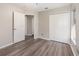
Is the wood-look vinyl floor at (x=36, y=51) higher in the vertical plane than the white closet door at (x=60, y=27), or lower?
lower

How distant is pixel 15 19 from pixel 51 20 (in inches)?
93.8

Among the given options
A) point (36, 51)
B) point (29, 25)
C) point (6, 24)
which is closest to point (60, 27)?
point (36, 51)

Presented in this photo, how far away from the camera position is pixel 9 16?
14.1 ft

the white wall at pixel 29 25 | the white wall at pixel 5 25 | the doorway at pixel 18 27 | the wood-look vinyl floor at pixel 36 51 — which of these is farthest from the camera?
the white wall at pixel 29 25

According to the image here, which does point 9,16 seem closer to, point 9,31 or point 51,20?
point 9,31

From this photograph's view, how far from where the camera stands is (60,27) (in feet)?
16.9

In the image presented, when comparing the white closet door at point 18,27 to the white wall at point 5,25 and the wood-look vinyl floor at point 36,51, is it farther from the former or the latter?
the wood-look vinyl floor at point 36,51

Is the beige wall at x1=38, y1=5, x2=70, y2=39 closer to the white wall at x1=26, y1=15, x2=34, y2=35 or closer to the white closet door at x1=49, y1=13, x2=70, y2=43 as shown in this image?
the white closet door at x1=49, y1=13, x2=70, y2=43

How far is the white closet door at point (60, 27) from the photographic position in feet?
15.6

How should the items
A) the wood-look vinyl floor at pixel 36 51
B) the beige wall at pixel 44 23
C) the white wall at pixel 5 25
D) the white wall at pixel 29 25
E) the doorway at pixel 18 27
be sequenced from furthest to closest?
the white wall at pixel 29 25 < the beige wall at pixel 44 23 < the doorway at pixel 18 27 < the white wall at pixel 5 25 < the wood-look vinyl floor at pixel 36 51

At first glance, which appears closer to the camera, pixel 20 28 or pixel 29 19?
pixel 20 28

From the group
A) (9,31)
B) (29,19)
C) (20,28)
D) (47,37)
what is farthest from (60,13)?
(29,19)

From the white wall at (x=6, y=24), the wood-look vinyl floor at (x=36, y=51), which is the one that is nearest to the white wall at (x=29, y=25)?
the white wall at (x=6, y=24)

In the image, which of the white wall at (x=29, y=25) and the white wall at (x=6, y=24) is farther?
the white wall at (x=29, y=25)
